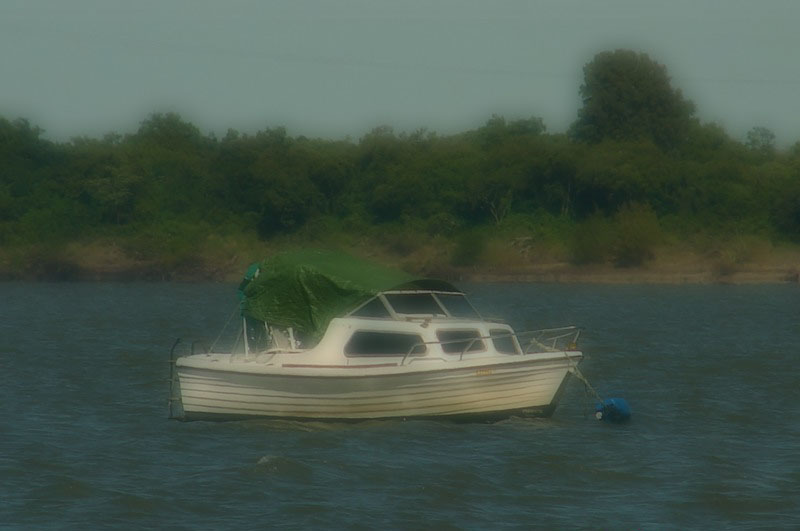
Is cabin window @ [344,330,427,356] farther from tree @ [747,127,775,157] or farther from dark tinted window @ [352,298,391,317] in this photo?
tree @ [747,127,775,157]

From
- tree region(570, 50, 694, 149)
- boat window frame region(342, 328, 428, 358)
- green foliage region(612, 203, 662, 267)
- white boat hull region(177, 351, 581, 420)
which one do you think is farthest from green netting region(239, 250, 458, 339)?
tree region(570, 50, 694, 149)

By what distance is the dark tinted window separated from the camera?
2558 cm

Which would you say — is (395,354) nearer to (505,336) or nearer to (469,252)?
(505,336)

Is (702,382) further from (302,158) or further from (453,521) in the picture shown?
(302,158)

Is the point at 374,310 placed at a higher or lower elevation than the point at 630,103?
lower

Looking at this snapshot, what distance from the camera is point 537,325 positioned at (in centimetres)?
4762

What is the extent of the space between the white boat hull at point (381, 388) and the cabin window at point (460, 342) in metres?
0.53

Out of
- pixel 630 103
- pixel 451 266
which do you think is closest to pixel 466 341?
pixel 451 266

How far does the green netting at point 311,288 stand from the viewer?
1008 inches

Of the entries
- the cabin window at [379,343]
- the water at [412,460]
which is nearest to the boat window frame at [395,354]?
the cabin window at [379,343]

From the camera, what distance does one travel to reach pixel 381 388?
24.5 metres

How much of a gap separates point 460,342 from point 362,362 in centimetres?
157

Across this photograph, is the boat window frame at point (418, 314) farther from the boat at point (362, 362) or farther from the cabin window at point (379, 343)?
the cabin window at point (379, 343)

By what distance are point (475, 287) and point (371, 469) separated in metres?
53.9
